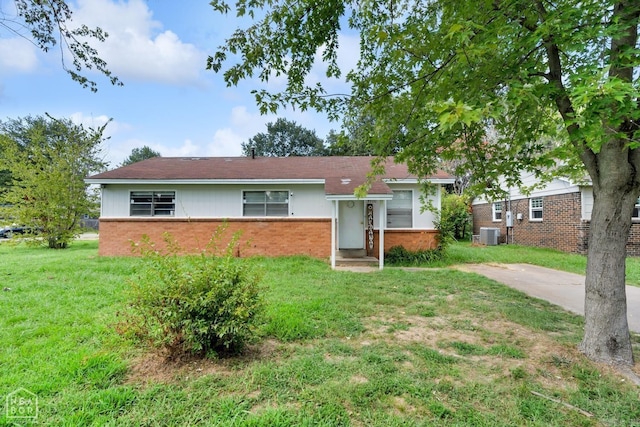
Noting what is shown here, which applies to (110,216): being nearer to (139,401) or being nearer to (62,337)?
(62,337)

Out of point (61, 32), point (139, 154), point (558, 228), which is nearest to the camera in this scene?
point (61, 32)

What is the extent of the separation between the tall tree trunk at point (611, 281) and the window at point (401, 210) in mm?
7496

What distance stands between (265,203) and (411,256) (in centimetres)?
532

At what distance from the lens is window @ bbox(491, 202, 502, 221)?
17131 millimetres

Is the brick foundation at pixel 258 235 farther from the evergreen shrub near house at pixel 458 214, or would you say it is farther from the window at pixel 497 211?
the window at pixel 497 211

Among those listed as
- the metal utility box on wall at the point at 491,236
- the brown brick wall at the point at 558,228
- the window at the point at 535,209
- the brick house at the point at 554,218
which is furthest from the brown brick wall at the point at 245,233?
the window at the point at 535,209

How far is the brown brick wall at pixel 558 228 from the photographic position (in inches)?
466

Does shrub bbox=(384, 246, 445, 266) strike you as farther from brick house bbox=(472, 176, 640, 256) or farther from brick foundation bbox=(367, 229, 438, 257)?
brick house bbox=(472, 176, 640, 256)

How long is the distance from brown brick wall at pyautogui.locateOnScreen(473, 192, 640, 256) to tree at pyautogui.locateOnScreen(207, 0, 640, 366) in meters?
9.54

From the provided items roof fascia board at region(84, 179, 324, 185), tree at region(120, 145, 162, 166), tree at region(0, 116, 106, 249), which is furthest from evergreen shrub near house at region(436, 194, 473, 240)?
tree at region(120, 145, 162, 166)

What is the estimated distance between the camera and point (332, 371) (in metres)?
3.05

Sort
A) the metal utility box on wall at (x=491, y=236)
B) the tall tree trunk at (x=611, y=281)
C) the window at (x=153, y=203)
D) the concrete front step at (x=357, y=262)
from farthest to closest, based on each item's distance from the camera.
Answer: the metal utility box on wall at (x=491, y=236) < the window at (x=153, y=203) < the concrete front step at (x=357, y=262) < the tall tree trunk at (x=611, y=281)

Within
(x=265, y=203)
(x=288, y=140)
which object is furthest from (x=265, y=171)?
(x=288, y=140)

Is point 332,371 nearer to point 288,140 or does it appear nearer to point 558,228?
point 558,228
